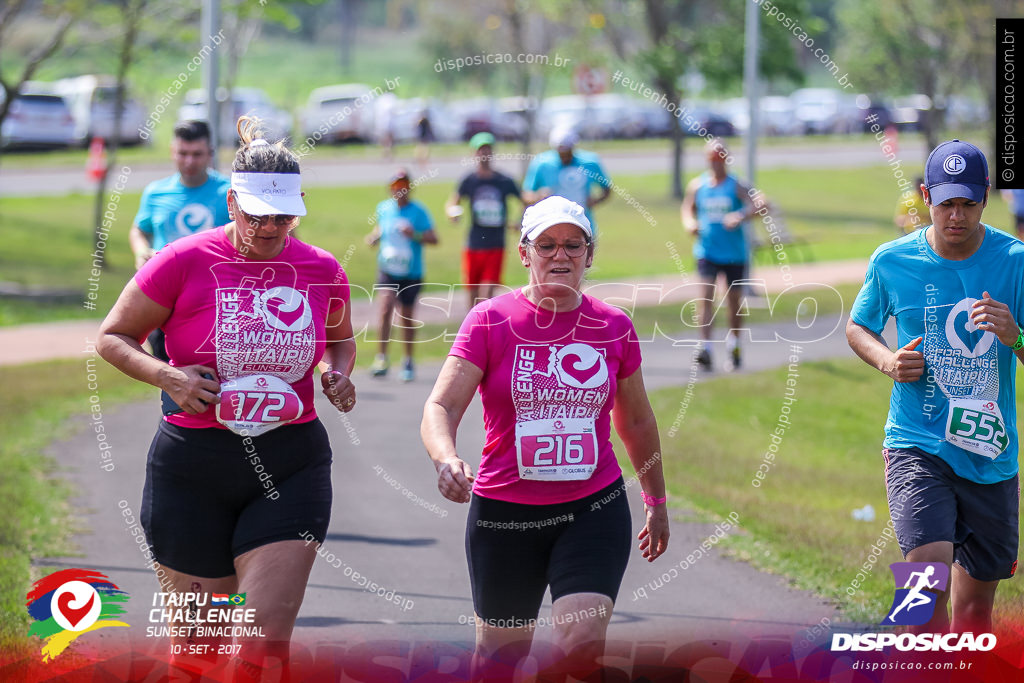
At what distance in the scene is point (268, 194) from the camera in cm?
→ 441

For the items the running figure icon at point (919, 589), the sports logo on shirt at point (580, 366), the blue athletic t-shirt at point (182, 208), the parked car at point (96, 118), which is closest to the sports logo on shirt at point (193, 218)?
the blue athletic t-shirt at point (182, 208)

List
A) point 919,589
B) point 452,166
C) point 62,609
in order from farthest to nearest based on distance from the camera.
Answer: point 452,166
point 62,609
point 919,589

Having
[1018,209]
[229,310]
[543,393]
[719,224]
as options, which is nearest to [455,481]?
[543,393]

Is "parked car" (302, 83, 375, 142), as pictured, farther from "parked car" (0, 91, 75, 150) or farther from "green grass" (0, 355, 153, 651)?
"green grass" (0, 355, 153, 651)

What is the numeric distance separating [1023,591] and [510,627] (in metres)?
3.43

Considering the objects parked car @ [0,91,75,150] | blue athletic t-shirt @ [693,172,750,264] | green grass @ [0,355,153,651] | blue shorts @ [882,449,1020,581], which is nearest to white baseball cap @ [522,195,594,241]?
blue shorts @ [882,449,1020,581]

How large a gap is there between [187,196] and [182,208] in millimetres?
86

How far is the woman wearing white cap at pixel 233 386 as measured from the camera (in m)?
4.34

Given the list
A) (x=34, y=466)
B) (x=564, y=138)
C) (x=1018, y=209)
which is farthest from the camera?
(x=1018, y=209)

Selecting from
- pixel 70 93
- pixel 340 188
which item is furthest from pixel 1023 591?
pixel 70 93

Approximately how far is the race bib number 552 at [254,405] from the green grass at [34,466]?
1.80m

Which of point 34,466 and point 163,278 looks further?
point 34,466

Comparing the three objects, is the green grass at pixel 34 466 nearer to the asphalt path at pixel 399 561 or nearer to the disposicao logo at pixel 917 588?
the asphalt path at pixel 399 561

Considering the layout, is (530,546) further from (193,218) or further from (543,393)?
(193,218)
